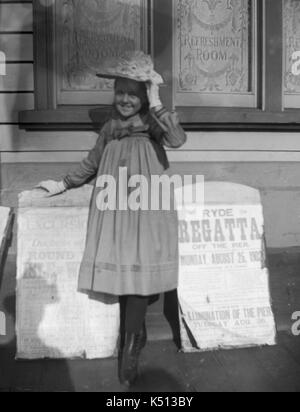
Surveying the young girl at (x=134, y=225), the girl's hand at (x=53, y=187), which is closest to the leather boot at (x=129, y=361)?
the young girl at (x=134, y=225)

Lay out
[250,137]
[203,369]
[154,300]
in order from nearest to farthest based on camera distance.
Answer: [203,369]
[154,300]
[250,137]

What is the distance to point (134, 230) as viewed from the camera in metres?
3.02

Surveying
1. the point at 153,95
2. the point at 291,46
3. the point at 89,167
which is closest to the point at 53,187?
the point at 89,167

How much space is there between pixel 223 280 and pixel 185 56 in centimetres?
187

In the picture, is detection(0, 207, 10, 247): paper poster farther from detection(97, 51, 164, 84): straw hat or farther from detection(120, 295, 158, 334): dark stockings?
detection(97, 51, 164, 84): straw hat

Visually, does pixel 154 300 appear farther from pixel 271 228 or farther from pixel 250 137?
pixel 250 137

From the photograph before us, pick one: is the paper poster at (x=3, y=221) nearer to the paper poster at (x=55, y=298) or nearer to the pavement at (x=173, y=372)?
the paper poster at (x=55, y=298)

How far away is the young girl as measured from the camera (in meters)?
2.97

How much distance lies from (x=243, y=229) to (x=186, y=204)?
47 cm

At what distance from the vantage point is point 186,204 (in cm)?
347

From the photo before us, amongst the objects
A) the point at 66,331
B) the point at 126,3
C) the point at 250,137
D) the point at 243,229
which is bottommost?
the point at 66,331

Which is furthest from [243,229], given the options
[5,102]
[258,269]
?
[5,102]

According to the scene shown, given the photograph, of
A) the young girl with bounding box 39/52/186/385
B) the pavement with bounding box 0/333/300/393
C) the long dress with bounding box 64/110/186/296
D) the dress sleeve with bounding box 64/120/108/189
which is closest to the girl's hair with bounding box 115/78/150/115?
the young girl with bounding box 39/52/186/385

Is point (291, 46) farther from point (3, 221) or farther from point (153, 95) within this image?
point (3, 221)
